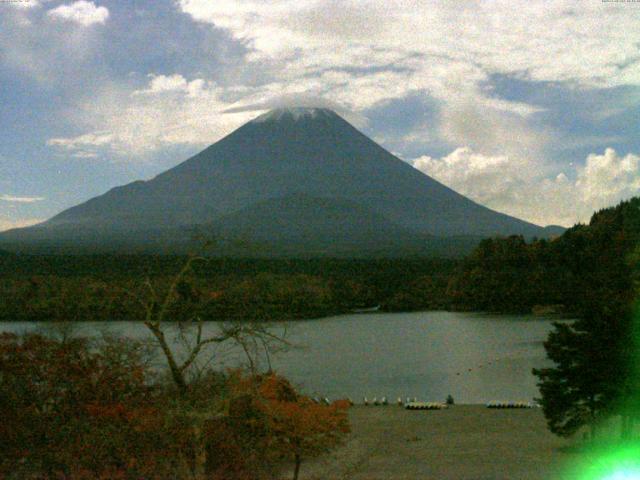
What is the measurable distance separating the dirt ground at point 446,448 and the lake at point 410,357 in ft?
7.26

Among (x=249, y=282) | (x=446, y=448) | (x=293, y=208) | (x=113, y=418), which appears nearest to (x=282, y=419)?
(x=113, y=418)

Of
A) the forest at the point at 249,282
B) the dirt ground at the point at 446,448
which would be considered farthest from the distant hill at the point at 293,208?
the dirt ground at the point at 446,448

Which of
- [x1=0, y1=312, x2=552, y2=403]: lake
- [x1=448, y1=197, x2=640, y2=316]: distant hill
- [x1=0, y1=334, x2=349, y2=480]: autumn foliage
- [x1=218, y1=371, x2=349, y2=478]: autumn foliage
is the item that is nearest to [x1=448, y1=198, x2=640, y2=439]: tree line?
[x1=448, y1=197, x2=640, y2=316]: distant hill

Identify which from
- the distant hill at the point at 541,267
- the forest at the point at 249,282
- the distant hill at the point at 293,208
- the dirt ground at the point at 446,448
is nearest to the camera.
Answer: the dirt ground at the point at 446,448

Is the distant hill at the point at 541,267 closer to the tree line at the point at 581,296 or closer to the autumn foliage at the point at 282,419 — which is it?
the tree line at the point at 581,296

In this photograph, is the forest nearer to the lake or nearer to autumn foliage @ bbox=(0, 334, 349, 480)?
the lake

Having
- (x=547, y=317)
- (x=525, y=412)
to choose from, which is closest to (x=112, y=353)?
(x=525, y=412)

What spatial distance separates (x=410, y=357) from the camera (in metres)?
22.1

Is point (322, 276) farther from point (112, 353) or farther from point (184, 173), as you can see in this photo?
point (184, 173)

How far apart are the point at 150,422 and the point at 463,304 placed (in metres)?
35.8

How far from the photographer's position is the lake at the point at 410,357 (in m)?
17.0

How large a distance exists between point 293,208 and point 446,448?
6176 cm

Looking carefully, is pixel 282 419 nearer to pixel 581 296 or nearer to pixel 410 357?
pixel 581 296

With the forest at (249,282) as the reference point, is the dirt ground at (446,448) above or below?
below
